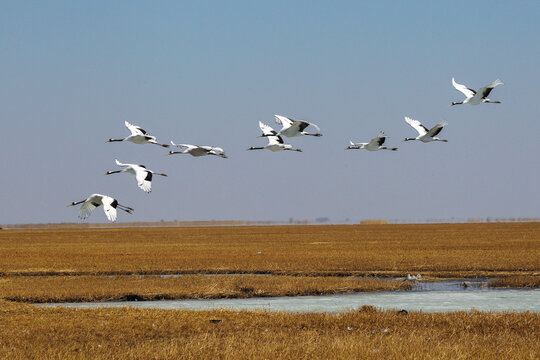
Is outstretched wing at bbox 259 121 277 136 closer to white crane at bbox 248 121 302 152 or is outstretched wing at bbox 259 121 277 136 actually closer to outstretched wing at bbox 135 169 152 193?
white crane at bbox 248 121 302 152

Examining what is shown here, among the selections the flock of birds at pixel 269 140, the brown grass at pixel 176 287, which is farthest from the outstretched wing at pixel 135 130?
the brown grass at pixel 176 287

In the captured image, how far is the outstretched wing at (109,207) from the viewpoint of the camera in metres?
15.3

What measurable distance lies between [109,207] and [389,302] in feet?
38.6

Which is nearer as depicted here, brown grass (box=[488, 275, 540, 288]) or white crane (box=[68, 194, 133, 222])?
white crane (box=[68, 194, 133, 222])

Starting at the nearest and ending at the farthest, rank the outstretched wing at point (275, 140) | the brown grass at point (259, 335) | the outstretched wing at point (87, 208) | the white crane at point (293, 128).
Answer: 1. the brown grass at point (259, 335)
2. the outstretched wing at point (87, 208)
3. the white crane at point (293, 128)
4. the outstretched wing at point (275, 140)

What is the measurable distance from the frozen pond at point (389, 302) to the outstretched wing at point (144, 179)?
22.2ft

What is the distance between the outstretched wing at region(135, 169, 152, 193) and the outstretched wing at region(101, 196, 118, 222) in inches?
29.0

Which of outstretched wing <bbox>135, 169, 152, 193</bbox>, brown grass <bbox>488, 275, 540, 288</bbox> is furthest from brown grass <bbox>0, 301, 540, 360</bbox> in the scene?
brown grass <bbox>488, 275, 540, 288</bbox>

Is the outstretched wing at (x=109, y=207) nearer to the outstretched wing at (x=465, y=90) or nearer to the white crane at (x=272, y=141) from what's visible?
the white crane at (x=272, y=141)

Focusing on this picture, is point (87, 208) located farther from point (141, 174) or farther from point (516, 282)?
point (516, 282)

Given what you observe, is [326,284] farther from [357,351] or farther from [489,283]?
[357,351]

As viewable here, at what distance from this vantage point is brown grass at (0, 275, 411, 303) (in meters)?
27.1

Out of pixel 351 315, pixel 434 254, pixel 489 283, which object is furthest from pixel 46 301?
pixel 434 254

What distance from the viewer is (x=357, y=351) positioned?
49.1 feet
